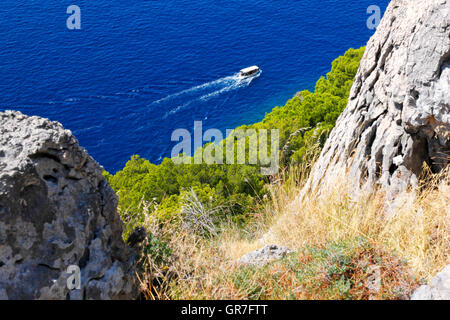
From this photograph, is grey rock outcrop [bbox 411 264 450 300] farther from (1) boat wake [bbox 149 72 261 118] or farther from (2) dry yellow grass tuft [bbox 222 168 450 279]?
(1) boat wake [bbox 149 72 261 118]

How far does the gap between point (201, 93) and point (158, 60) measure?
580cm

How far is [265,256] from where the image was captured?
4414 mm

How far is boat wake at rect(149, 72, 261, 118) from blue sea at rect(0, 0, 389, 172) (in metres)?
0.08

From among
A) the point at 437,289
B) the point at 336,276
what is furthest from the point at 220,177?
the point at 437,289

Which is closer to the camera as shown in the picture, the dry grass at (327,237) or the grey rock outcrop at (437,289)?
the grey rock outcrop at (437,289)

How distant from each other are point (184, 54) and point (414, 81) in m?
30.0

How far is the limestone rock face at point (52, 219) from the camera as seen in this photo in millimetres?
3051

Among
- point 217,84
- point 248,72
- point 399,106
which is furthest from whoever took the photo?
point 248,72

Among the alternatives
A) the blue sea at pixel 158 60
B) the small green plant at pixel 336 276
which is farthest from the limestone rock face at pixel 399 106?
the blue sea at pixel 158 60

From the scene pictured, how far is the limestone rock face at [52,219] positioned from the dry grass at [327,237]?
1.68 feet

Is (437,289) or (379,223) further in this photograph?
(379,223)

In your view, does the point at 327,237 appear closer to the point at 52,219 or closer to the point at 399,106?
the point at 399,106

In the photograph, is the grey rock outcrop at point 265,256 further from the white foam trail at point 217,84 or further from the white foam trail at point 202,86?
the white foam trail at point 202,86

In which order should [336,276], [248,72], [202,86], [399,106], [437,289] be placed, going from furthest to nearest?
[248,72]
[202,86]
[399,106]
[336,276]
[437,289]
